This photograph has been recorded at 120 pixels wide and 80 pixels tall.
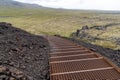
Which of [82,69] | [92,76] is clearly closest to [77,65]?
[82,69]

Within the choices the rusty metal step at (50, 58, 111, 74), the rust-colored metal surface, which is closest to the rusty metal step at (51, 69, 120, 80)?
the rust-colored metal surface

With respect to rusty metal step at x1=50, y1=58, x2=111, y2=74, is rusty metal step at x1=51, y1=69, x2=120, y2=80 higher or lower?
higher

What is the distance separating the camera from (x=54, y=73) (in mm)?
12383

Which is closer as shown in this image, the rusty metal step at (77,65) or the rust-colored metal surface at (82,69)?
the rust-colored metal surface at (82,69)

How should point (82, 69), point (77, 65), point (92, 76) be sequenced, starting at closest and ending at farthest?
point (92, 76)
point (82, 69)
point (77, 65)

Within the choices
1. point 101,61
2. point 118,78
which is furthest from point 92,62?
point 118,78

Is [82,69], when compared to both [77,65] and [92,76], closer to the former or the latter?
[77,65]

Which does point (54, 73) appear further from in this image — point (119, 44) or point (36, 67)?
point (119, 44)

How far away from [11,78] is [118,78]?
19.7ft

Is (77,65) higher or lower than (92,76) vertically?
lower

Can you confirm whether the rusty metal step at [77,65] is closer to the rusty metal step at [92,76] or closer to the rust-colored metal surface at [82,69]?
the rust-colored metal surface at [82,69]

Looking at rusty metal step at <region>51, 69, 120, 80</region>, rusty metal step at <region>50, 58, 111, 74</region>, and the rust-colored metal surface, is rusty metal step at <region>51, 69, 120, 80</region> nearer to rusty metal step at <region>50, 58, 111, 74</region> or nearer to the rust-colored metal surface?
the rust-colored metal surface

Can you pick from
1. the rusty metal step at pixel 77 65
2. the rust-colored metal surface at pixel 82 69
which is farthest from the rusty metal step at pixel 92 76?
the rusty metal step at pixel 77 65

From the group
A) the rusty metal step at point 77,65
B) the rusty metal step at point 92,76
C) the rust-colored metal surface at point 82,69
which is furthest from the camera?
the rusty metal step at point 77,65
